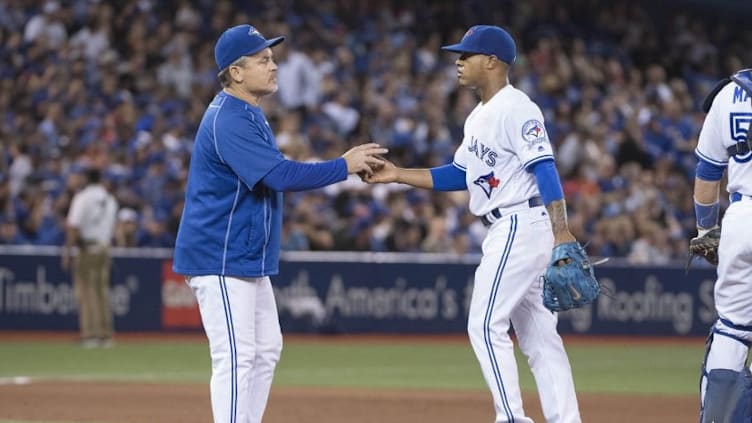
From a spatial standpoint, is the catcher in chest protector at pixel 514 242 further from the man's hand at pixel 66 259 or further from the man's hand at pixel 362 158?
the man's hand at pixel 66 259

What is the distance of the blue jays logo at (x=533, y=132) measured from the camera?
743cm

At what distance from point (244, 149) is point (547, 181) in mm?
1569

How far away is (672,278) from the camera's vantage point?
1995 centimetres

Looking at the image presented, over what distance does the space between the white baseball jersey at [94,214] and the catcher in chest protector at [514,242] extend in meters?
9.44

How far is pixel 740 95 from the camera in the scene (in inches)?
265

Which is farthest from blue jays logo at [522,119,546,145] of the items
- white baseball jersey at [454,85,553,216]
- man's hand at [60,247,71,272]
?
man's hand at [60,247,71,272]

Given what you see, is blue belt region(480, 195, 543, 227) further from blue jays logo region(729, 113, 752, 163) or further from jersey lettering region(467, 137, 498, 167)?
blue jays logo region(729, 113, 752, 163)

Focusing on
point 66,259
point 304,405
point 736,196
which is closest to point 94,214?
point 66,259

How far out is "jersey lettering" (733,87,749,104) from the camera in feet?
22.0

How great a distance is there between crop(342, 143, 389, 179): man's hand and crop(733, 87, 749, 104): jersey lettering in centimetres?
184

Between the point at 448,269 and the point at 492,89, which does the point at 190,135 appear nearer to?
the point at 448,269

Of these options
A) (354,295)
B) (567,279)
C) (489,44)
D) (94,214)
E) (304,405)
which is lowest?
(354,295)

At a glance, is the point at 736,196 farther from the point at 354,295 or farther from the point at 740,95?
the point at 354,295

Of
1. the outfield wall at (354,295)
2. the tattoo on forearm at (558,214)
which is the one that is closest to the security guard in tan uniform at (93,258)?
the outfield wall at (354,295)
